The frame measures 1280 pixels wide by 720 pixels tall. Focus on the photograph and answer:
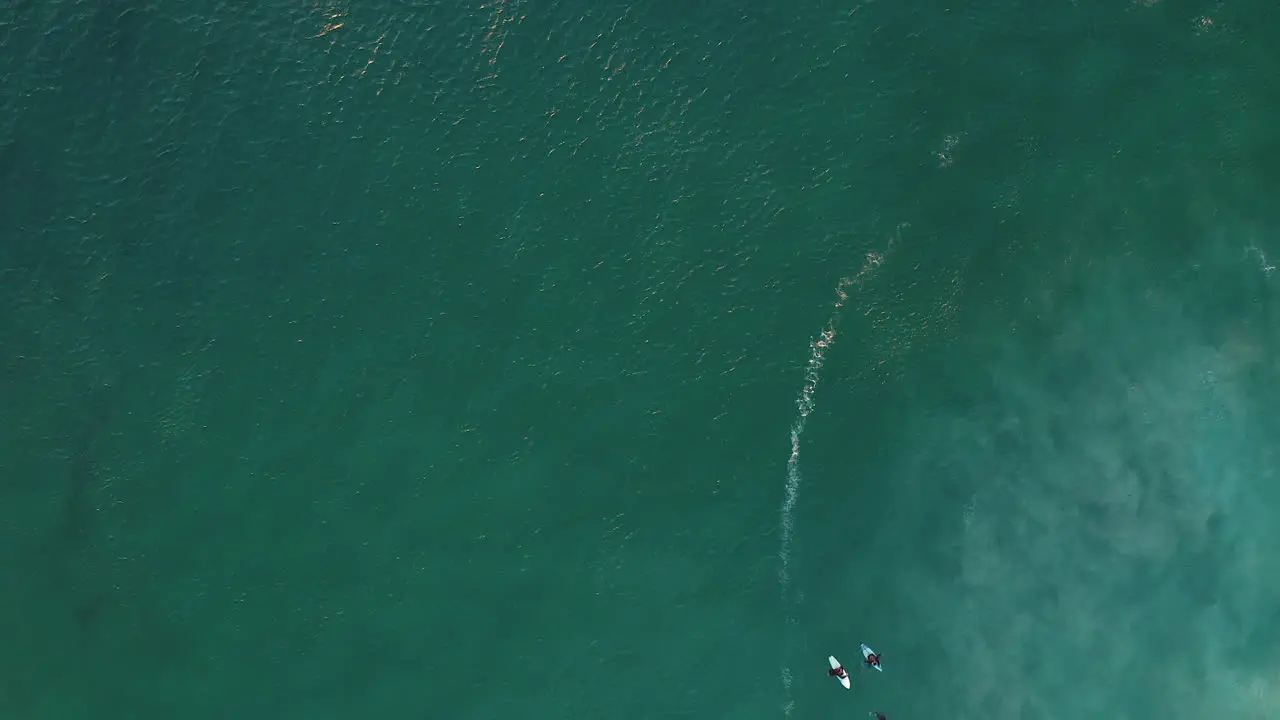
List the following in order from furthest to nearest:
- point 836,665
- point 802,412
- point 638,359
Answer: point 638,359, point 802,412, point 836,665

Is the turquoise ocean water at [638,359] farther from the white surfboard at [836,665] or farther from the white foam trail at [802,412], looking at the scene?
the white surfboard at [836,665]

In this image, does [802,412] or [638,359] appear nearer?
[802,412]

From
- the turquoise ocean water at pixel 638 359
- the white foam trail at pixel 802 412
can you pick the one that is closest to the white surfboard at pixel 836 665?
the turquoise ocean water at pixel 638 359

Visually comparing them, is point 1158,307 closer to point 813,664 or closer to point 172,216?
point 813,664

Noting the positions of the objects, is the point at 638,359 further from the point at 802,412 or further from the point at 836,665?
the point at 836,665

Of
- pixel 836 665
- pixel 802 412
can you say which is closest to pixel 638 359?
pixel 802 412

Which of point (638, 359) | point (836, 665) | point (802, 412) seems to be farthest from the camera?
point (638, 359)

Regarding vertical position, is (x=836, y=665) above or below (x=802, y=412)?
below
